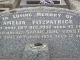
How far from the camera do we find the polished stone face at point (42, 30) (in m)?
3.93

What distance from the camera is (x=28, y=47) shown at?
12.0 feet

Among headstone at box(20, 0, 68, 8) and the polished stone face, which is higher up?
headstone at box(20, 0, 68, 8)

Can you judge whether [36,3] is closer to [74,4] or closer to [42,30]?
[74,4]

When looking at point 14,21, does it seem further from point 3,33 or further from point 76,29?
point 76,29

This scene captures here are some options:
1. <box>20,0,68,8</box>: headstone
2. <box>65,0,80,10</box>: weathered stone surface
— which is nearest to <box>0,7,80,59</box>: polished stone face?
<box>65,0,80,10</box>: weathered stone surface

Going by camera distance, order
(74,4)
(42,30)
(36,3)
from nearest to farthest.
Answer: (42,30), (74,4), (36,3)

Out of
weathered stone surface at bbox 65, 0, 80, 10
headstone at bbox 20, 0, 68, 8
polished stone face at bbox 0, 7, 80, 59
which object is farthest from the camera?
headstone at bbox 20, 0, 68, 8

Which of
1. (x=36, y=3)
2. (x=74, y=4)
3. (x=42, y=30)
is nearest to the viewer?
(x=42, y=30)

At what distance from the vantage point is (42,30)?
396 centimetres

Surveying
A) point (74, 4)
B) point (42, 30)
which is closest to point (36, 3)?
point (74, 4)

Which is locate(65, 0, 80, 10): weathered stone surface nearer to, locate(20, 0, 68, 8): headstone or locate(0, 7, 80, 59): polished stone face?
locate(20, 0, 68, 8): headstone

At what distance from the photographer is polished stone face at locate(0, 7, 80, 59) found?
12.9 ft

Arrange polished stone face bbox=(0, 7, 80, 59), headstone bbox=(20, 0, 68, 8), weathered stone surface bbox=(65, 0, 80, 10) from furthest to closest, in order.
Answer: headstone bbox=(20, 0, 68, 8) → weathered stone surface bbox=(65, 0, 80, 10) → polished stone face bbox=(0, 7, 80, 59)

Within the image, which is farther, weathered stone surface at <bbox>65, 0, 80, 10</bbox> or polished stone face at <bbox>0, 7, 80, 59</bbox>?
weathered stone surface at <bbox>65, 0, 80, 10</bbox>
